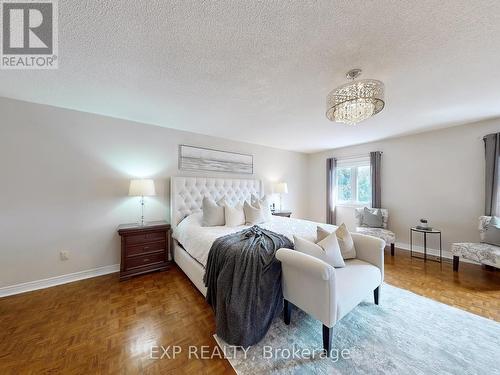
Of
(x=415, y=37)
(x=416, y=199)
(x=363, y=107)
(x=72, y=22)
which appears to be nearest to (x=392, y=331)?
(x=363, y=107)

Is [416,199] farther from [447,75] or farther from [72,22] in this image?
[72,22]

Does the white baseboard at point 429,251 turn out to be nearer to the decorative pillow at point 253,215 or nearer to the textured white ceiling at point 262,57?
the textured white ceiling at point 262,57

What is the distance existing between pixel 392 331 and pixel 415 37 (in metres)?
2.36

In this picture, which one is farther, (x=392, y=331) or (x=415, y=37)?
(x=392, y=331)

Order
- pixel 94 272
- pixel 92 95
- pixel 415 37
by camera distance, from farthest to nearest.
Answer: pixel 94 272 < pixel 92 95 < pixel 415 37

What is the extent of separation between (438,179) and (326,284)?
3673 mm

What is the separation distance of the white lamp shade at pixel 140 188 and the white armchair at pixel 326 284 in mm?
2124

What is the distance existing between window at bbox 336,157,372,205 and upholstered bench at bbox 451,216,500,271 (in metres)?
1.73

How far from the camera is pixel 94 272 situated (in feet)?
8.76

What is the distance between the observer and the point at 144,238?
271cm

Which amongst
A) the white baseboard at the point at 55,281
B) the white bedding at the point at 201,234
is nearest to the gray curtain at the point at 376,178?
the white bedding at the point at 201,234

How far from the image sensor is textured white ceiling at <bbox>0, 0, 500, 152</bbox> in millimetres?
1154

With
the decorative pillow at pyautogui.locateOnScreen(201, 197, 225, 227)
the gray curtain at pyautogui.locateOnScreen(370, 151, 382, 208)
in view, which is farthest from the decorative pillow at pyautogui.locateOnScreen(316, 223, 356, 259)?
the gray curtain at pyautogui.locateOnScreen(370, 151, 382, 208)

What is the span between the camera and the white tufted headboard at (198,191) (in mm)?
3148
